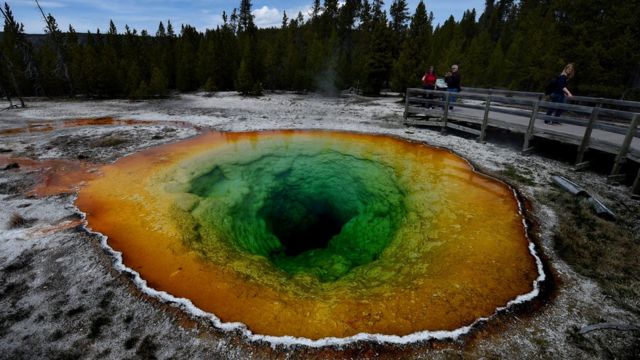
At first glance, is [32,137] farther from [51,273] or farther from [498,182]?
[498,182]

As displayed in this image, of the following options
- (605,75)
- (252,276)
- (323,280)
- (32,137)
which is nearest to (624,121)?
(605,75)

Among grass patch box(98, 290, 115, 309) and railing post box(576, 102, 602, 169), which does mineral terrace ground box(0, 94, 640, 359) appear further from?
railing post box(576, 102, 602, 169)

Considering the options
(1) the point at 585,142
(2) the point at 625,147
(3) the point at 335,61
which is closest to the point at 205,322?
(2) the point at 625,147

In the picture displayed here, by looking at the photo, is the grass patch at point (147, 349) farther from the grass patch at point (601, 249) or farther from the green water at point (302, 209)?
the grass patch at point (601, 249)

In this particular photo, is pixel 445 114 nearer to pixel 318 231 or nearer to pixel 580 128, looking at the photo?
pixel 580 128

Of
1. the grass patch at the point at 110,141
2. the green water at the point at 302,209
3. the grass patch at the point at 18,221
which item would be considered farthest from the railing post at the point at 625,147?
the grass patch at the point at 110,141
